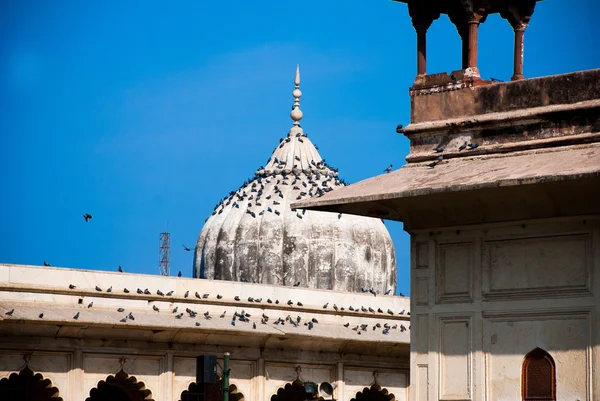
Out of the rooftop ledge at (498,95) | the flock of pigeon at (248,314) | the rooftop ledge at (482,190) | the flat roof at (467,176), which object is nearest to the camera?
the flat roof at (467,176)

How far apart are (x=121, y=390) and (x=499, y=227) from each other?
1285cm

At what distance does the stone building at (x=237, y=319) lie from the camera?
24844mm

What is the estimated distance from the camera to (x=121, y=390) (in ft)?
93.4

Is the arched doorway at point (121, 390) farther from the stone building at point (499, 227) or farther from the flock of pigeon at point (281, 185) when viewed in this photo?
the stone building at point (499, 227)

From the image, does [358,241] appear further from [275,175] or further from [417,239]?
[417,239]

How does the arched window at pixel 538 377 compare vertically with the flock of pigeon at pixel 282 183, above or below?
below

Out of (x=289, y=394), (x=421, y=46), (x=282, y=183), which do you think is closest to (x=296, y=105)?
(x=282, y=183)

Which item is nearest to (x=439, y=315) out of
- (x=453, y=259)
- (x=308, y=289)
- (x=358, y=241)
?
(x=453, y=259)

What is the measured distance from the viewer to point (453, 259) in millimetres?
17625

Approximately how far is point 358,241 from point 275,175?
2.89 m

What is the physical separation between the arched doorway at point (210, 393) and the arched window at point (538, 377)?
31.5 ft

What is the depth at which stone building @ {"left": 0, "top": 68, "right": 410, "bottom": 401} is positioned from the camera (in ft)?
81.5

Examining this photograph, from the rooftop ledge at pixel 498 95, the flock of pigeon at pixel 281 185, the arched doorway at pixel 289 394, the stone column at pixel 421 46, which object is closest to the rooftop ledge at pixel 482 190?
the rooftop ledge at pixel 498 95

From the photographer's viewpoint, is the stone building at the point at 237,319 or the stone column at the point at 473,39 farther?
the stone building at the point at 237,319
